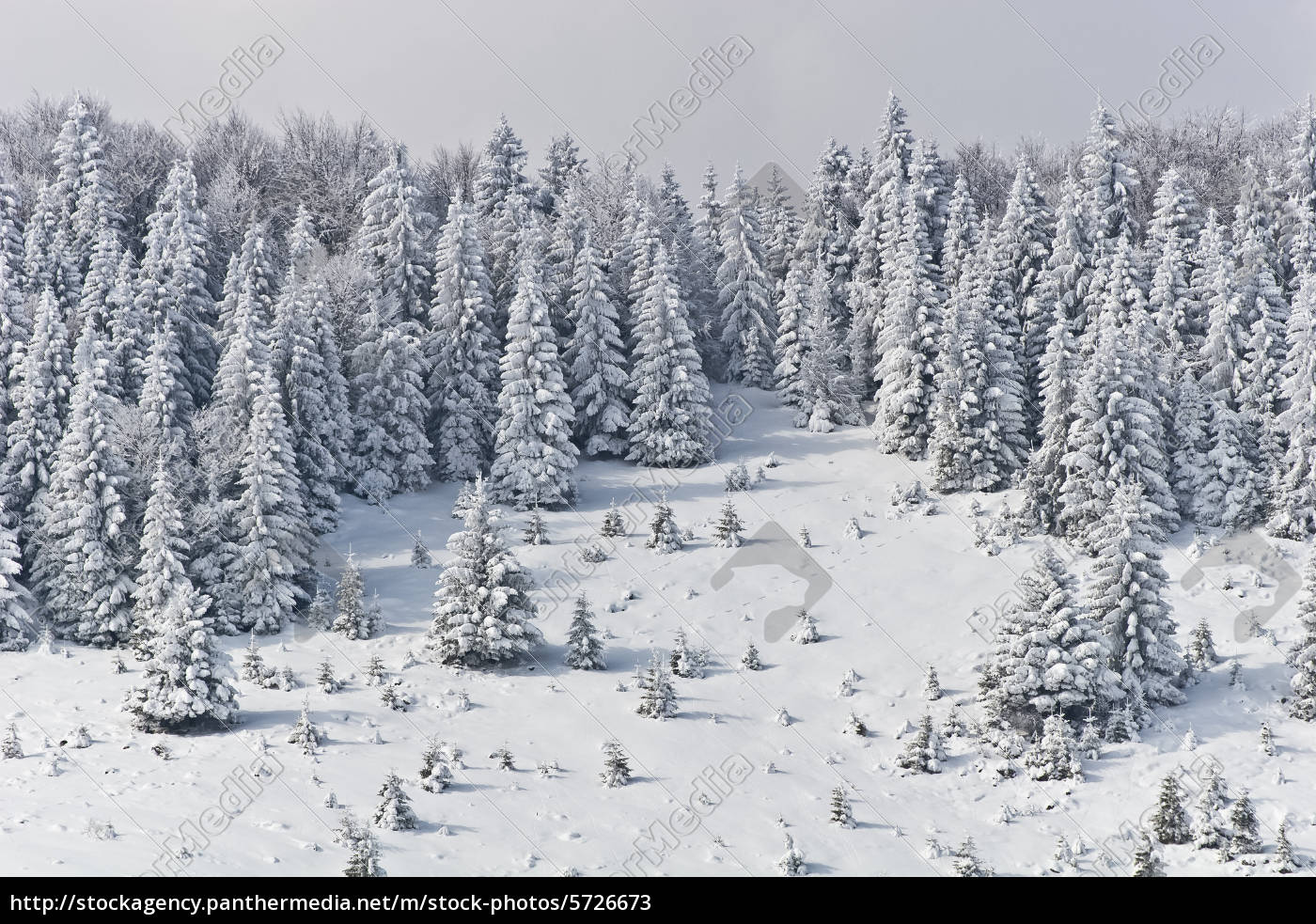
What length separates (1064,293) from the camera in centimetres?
5953

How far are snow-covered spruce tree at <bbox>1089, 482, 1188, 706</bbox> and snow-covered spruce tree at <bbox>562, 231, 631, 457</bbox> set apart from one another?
24417 mm

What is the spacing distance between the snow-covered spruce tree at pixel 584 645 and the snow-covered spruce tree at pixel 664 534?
28.2 feet

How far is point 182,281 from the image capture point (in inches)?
2154

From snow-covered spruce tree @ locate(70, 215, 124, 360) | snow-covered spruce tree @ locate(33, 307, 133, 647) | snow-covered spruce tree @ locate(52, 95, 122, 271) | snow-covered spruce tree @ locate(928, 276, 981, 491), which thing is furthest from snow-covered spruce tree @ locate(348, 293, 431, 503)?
snow-covered spruce tree @ locate(928, 276, 981, 491)

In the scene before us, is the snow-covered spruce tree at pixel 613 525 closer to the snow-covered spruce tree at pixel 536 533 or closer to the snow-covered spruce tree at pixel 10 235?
the snow-covered spruce tree at pixel 536 533

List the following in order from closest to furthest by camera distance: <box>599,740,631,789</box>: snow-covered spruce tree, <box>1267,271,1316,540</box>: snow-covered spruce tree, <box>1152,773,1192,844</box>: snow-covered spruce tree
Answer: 1. <box>1152,773,1192,844</box>: snow-covered spruce tree
2. <box>599,740,631,789</box>: snow-covered spruce tree
3. <box>1267,271,1316,540</box>: snow-covered spruce tree

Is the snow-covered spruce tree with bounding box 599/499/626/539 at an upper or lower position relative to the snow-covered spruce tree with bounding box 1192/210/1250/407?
lower

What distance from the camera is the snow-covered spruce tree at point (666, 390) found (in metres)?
57.3

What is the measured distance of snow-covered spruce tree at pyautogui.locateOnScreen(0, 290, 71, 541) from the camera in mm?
44250

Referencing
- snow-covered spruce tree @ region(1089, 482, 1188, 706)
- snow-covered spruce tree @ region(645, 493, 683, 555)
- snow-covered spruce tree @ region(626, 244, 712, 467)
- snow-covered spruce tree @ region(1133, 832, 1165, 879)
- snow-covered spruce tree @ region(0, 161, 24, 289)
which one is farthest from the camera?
snow-covered spruce tree @ region(626, 244, 712, 467)

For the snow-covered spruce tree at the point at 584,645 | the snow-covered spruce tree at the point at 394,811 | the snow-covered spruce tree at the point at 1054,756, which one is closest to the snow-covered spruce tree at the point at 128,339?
the snow-covered spruce tree at the point at 584,645

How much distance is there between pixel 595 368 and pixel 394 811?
32.5 metres

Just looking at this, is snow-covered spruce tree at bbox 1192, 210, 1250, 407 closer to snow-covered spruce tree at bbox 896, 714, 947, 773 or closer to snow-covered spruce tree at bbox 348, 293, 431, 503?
snow-covered spruce tree at bbox 896, 714, 947, 773

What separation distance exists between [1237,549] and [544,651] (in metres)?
25.1
